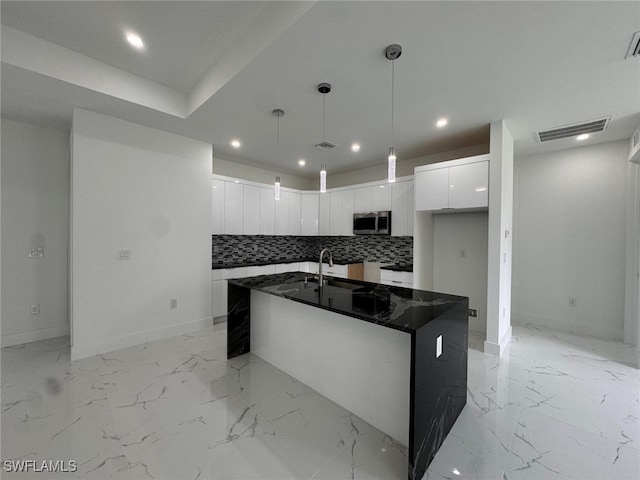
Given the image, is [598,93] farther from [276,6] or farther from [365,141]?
[276,6]

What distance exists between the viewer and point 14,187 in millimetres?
3293

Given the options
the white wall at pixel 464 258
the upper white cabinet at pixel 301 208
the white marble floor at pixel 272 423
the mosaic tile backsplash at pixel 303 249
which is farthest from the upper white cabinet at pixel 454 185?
the white marble floor at pixel 272 423

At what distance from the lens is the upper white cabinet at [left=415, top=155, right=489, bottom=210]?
3.19 meters

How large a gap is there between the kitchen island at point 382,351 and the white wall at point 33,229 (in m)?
2.80

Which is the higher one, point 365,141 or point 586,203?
point 365,141

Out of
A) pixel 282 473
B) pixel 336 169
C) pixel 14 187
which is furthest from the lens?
pixel 336 169

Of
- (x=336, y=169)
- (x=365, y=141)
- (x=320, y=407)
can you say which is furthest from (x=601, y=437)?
(x=336, y=169)

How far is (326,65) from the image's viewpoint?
2.10m

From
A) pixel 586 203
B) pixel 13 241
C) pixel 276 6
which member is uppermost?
pixel 276 6

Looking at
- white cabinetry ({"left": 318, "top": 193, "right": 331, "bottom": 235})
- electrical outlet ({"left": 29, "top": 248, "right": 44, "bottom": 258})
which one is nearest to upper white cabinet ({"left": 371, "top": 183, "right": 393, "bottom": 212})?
white cabinetry ({"left": 318, "top": 193, "right": 331, "bottom": 235})

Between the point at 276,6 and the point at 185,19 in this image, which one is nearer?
the point at 276,6

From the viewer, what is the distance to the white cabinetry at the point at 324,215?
17.6 ft

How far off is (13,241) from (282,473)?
13.7 ft

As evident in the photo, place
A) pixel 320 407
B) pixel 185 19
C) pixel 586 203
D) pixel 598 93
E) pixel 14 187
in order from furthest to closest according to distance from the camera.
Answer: pixel 586 203 < pixel 14 187 < pixel 598 93 < pixel 320 407 < pixel 185 19
